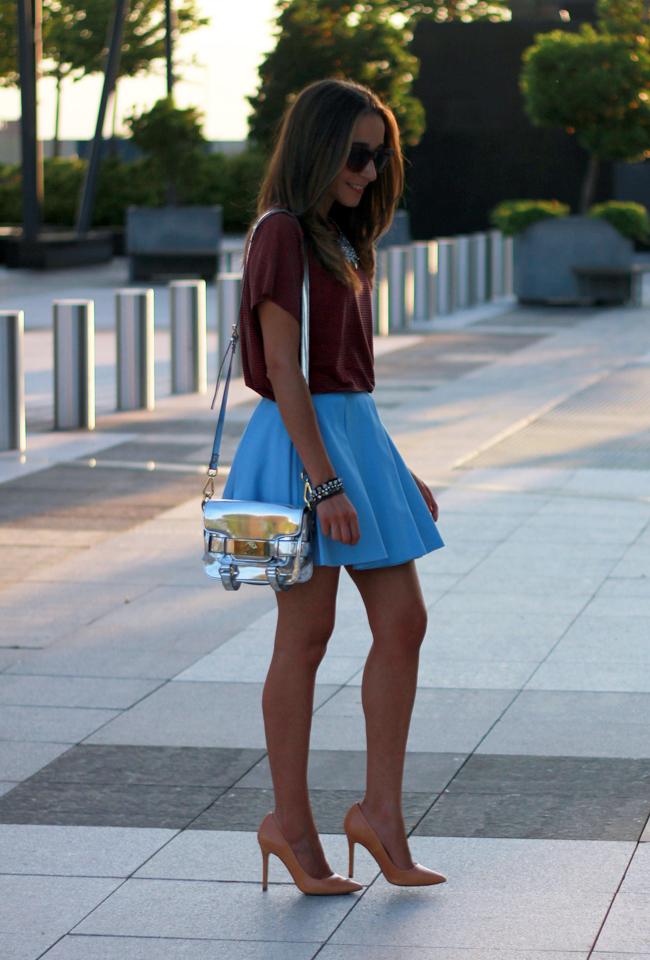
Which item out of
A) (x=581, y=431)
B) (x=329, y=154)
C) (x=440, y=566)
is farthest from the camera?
(x=581, y=431)

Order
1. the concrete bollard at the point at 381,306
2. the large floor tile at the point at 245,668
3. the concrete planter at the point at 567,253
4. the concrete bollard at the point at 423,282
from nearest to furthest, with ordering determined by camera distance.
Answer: the large floor tile at the point at 245,668 → the concrete bollard at the point at 381,306 → the concrete bollard at the point at 423,282 → the concrete planter at the point at 567,253

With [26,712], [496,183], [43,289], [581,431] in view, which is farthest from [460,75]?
[26,712]

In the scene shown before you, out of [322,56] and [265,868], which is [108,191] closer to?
[322,56]

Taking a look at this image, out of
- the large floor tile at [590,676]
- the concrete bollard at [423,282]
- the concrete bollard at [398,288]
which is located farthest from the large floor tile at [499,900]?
the concrete bollard at [423,282]

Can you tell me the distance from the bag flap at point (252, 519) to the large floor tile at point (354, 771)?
1159 millimetres

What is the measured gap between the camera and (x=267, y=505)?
3.91 meters

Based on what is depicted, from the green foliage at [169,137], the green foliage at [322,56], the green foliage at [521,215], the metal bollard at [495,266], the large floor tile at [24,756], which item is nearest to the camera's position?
the large floor tile at [24,756]

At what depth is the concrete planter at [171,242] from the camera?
29.4m

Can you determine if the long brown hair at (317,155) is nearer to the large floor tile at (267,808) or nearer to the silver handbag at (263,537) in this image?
the silver handbag at (263,537)

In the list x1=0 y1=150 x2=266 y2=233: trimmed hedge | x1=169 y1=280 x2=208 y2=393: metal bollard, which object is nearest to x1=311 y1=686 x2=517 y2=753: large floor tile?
x1=169 y1=280 x2=208 y2=393: metal bollard

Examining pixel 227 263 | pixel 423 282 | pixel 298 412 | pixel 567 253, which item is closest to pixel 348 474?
pixel 298 412

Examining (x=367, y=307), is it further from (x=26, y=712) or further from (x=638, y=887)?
(x=26, y=712)

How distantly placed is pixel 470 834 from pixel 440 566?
3583mm

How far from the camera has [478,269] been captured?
84.4ft
